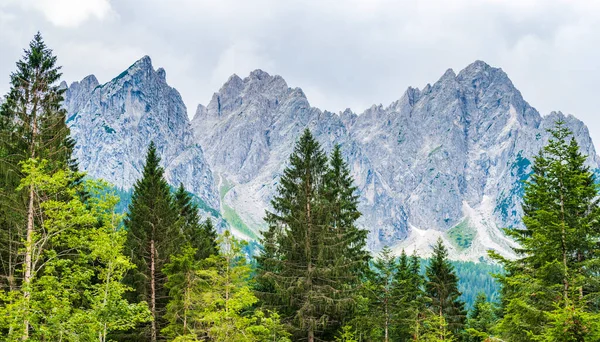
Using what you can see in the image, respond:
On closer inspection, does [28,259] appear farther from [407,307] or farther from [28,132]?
[407,307]

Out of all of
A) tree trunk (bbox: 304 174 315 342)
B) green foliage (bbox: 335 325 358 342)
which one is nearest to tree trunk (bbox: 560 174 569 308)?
green foliage (bbox: 335 325 358 342)

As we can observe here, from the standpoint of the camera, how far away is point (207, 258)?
21.5m

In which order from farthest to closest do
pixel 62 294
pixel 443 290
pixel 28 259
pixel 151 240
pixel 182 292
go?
pixel 443 290 → pixel 151 240 → pixel 182 292 → pixel 62 294 → pixel 28 259

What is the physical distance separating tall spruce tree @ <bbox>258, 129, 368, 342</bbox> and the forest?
8 cm

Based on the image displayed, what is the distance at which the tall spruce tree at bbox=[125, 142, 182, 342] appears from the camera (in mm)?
26969

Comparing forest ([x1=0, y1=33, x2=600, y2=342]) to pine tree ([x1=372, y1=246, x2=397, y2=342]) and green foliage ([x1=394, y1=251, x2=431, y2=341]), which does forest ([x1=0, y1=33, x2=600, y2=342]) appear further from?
green foliage ([x1=394, y1=251, x2=431, y2=341])

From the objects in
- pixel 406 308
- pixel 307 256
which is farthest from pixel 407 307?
pixel 307 256

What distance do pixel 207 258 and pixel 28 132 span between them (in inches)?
355

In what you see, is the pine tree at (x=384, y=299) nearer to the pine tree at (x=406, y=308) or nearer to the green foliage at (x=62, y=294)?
the pine tree at (x=406, y=308)

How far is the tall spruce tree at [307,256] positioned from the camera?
24.4 meters

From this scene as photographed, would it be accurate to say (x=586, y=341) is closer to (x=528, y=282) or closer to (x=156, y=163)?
(x=528, y=282)

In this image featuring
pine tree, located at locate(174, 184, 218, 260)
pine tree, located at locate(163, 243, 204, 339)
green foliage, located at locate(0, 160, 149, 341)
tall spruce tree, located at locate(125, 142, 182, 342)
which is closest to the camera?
green foliage, located at locate(0, 160, 149, 341)

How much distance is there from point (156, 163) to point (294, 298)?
13705 mm

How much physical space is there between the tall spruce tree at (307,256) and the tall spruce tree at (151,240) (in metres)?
6.01
